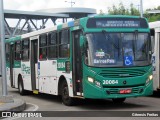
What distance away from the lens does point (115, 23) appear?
13.5 meters

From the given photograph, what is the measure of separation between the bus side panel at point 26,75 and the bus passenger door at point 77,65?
5621 mm

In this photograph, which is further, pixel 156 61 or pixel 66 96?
pixel 156 61

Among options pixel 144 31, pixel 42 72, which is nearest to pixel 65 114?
pixel 144 31

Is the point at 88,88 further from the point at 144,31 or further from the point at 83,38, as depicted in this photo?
A: the point at 144,31

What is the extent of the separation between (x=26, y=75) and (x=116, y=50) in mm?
7675

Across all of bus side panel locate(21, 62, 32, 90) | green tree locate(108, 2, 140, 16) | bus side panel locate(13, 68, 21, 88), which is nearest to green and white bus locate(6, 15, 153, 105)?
bus side panel locate(21, 62, 32, 90)

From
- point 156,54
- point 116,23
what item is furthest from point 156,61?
point 116,23

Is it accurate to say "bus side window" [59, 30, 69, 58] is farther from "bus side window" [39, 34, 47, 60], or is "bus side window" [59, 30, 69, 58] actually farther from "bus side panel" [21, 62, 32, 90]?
"bus side panel" [21, 62, 32, 90]

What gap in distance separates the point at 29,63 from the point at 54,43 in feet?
12.4

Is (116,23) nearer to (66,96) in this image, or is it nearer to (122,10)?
(66,96)

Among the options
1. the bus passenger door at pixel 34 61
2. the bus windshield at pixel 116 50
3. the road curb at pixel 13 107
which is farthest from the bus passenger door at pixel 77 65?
the bus passenger door at pixel 34 61

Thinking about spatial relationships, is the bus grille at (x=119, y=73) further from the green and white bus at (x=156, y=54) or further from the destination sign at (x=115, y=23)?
the green and white bus at (x=156, y=54)

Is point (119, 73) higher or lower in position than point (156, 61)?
lower

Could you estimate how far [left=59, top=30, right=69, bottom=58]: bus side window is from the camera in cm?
1464
